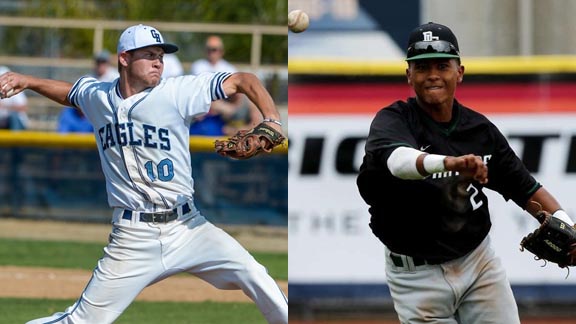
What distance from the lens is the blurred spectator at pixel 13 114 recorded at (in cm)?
1590

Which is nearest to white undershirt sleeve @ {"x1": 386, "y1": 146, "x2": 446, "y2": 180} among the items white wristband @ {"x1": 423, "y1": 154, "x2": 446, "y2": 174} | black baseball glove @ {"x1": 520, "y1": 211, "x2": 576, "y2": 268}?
white wristband @ {"x1": 423, "y1": 154, "x2": 446, "y2": 174}

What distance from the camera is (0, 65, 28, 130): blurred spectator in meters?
15.9

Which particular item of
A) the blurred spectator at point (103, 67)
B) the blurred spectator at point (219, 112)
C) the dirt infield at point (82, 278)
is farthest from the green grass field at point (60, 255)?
the blurred spectator at point (103, 67)

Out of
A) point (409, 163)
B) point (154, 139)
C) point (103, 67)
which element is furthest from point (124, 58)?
point (103, 67)

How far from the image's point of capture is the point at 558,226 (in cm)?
519

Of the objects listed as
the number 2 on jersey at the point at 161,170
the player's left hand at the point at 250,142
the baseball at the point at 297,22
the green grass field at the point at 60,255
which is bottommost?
the green grass field at the point at 60,255

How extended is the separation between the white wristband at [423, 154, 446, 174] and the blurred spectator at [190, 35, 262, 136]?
10275 mm

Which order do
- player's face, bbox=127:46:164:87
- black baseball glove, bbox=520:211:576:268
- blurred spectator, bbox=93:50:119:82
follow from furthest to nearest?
blurred spectator, bbox=93:50:119:82 < player's face, bbox=127:46:164:87 < black baseball glove, bbox=520:211:576:268

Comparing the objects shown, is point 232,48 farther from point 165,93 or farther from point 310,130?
point 165,93

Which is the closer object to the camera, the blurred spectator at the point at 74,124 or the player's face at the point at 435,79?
the player's face at the point at 435,79

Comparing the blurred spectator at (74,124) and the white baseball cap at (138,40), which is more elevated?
the white baseball cap at (138,40)

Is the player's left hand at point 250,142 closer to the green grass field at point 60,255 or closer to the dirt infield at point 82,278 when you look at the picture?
the dirt infield at point 82,278

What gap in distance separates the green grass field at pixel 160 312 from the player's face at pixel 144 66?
9.32 feet

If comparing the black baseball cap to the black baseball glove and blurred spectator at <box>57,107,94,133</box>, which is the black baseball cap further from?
blurred spectator at <box>57,107,94,133</box>
